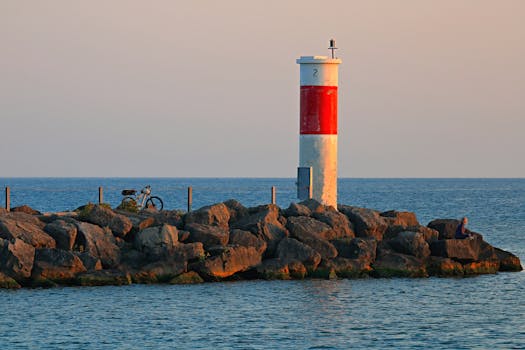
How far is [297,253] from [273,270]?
842mm

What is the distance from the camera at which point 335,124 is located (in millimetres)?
35531

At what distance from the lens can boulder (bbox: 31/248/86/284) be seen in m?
28.3

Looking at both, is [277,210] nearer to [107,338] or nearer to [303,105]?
[303,105]

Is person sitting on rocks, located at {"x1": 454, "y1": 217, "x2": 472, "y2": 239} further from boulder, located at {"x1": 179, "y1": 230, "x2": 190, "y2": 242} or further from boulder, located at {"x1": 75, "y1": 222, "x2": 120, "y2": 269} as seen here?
boulder, located at {"x1": 75, "y1": 222, "x2": 120, "y2": 269}

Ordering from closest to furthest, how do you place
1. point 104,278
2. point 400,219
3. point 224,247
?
point 104,278, point 224,247, point 400,219

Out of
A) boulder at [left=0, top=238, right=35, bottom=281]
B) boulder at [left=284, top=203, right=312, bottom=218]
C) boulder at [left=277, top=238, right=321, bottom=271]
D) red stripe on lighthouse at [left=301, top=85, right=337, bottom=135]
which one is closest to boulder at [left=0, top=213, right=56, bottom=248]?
boulder at [left=0, top=238, right=35, bottom=281]

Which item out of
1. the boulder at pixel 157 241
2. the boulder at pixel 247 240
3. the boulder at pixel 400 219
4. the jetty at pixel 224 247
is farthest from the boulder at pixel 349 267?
the boulder at pixel 157 241

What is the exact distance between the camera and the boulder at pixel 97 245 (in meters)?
29.3

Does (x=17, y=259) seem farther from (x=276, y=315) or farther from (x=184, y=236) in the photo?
(x=276, y=315)

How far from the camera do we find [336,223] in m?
32.7

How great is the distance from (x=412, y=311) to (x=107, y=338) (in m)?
7.75

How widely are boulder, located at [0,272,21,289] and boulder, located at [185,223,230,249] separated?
5.07 m

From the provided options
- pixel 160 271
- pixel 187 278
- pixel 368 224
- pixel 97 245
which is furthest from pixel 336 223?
pixel 97 245

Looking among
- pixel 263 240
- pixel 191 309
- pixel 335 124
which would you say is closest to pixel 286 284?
pixel 263 240
